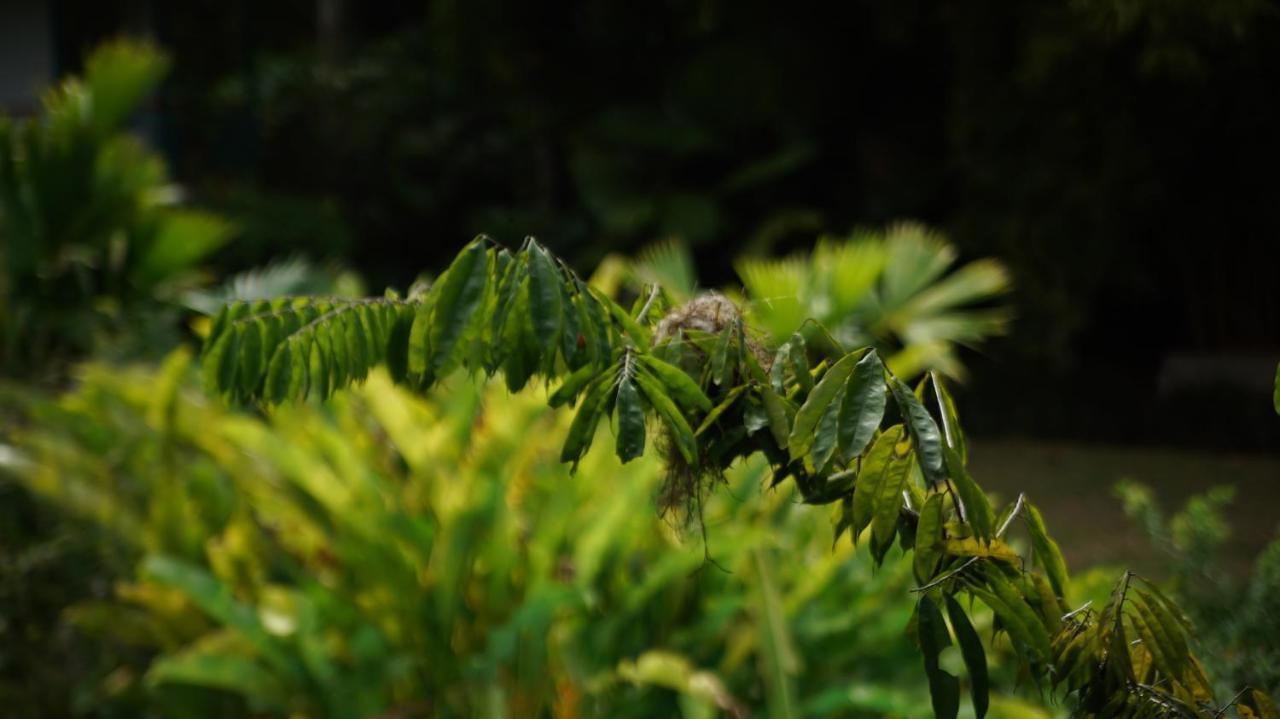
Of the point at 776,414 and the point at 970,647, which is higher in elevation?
the point at 776,414

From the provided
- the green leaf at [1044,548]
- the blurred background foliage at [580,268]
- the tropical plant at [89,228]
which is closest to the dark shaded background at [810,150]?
the blurred background foliage at [580,268]

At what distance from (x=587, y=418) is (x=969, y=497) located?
1.57ft

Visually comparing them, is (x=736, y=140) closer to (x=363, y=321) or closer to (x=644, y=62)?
(x=644, y=62)

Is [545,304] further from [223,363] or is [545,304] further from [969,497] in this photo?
[969,497]

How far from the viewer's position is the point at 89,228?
21.8 feet

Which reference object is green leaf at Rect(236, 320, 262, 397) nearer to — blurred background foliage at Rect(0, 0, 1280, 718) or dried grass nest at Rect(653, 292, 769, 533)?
dried grass nest at Rect(653, 292, 769, 533)

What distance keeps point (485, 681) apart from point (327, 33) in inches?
489

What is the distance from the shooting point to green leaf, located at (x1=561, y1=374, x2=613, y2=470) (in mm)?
1529

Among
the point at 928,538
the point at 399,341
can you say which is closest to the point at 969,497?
the point at 928,538

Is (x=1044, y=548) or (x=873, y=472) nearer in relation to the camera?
(x=873, y=472)

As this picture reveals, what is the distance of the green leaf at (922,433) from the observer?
4.73ft

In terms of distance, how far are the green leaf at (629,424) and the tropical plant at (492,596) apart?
2.03 m

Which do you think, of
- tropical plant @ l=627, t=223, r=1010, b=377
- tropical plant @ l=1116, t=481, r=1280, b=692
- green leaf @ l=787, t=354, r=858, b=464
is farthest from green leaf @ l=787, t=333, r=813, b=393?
tropical plant @ l=627, t=223, r=1010, b=377

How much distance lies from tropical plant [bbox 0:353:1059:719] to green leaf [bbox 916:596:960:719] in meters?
1.86
